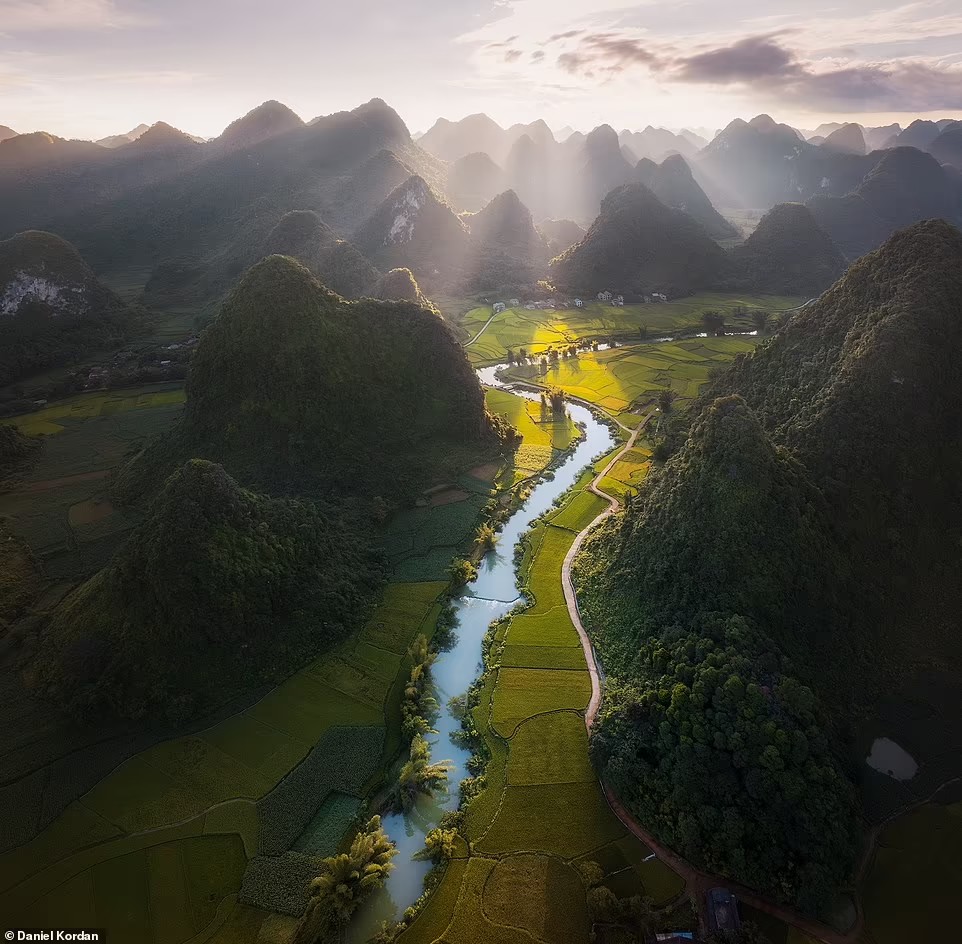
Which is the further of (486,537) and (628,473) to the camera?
(628,473)

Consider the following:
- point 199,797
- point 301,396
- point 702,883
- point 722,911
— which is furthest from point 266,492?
point 722,911

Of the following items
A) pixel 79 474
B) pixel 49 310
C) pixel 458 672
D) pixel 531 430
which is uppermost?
pixel 49 310

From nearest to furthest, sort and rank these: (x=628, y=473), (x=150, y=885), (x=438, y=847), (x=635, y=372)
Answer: (x=150, y=885)
(x=438, y=847)
(x=628, y=473)
(x=635, y=372)

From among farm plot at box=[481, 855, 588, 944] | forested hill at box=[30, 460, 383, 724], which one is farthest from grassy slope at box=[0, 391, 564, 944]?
farm plot at box=[481, 855, 588, 944]

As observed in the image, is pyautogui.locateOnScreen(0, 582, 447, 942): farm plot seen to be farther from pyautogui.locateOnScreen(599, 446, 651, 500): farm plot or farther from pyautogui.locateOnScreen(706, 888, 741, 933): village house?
pyautogui.locateOnScreen(599, 446, 651, 500): farm plot

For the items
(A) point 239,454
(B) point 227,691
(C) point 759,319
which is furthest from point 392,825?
(C) point 759,319

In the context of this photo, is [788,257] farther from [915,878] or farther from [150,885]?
[150,885]
